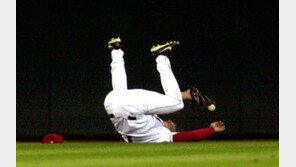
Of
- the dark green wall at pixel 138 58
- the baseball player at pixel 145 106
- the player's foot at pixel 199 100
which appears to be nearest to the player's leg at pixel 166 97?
the baseball player at pixel 145 106

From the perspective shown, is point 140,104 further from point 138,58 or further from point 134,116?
point 138,58

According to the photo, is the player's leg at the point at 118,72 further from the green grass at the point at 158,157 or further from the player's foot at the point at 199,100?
the green grass at the point at 158,157

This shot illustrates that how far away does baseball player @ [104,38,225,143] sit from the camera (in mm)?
8641

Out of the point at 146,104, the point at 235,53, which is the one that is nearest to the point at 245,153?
the point at 146,104

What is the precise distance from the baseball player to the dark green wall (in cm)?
286

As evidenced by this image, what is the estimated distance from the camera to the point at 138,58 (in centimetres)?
1184

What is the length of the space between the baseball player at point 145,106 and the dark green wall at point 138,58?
2.86 metres

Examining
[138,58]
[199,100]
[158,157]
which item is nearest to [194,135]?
[199,100]

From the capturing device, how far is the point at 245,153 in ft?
21.6

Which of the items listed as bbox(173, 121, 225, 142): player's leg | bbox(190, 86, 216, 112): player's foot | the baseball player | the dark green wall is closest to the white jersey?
the baseball player

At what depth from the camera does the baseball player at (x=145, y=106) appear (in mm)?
8641

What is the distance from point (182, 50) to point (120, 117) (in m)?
3.47

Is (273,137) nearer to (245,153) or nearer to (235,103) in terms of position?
(235,103)

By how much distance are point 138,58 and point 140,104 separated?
10.7 feet
